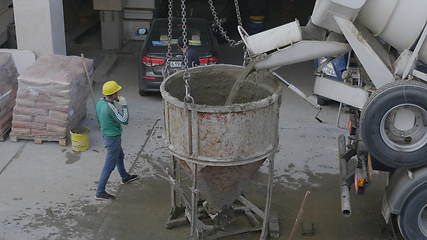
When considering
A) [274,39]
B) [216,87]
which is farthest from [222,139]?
[216,87]

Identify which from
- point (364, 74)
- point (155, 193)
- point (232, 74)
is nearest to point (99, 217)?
point (155, 193)

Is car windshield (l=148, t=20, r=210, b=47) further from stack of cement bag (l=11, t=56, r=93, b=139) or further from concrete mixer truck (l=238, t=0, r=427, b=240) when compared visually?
concrete mixer truck (l=238, t=0, r=427, b=240)

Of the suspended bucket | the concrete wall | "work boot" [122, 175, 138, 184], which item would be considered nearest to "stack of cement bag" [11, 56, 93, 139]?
the concrete wall

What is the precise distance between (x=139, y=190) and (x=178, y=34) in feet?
15.3

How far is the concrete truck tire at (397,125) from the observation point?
6656mm

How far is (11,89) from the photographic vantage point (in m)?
11.1

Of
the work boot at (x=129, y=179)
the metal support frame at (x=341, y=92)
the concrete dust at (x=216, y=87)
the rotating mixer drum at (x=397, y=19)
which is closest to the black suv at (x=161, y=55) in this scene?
the work boot at (x=129, y=179)

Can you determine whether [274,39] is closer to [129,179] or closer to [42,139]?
[129,179]

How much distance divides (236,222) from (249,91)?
1847mm

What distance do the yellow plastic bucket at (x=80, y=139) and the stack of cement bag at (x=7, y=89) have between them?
1.35 meters

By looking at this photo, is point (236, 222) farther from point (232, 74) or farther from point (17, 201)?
point (17, 201)

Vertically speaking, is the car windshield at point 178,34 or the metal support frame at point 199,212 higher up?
the car windshield at point 178,34

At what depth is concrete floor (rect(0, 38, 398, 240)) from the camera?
823 centimetres

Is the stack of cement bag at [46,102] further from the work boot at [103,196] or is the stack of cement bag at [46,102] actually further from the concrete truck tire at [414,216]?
the concrete truck tire at [414,216]
